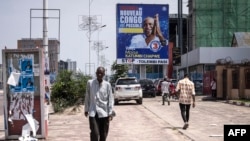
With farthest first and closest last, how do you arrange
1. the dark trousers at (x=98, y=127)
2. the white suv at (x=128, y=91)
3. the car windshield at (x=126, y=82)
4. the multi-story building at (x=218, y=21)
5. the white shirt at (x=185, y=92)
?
the multi-story building at (x=218, y=21) < the car windshield at (x=126, y=82) < the white suv at (x=128, y=91) < the white shirt at (x=185, y=92) < the dark trousers at (x=98, y=127)

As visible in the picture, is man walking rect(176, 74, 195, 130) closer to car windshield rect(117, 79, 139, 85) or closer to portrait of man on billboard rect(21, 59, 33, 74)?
portrait of man on billboard rect(21, 59, 33, 74)

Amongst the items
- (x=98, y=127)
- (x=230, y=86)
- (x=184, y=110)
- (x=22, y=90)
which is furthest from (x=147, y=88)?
(x=98, y=127)

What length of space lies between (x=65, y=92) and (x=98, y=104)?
13.2 metres

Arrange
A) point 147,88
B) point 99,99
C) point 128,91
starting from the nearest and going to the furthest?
1. point 99,99
2. point 128,91
3. point 147,88

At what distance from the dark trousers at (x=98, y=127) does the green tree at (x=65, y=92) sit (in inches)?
496

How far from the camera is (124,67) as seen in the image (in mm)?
63344

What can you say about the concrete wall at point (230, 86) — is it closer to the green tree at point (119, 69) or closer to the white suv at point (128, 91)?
the white suv at point (128, 91)

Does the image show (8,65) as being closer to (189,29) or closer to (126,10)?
(126,10)

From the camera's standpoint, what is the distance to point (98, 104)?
930 centimetres

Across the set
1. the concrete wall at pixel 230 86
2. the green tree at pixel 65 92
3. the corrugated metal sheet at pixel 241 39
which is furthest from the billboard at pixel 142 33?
the green tree at pixel 65 92

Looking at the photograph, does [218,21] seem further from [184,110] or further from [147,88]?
[184,110]

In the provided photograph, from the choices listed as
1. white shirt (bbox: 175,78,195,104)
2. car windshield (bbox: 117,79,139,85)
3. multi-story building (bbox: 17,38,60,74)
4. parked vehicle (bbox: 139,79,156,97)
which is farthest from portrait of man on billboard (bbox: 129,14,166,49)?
white shirt (bbox: 175,78,195,104)

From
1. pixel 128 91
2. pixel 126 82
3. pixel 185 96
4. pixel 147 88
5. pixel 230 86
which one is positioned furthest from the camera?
pixel 147 88

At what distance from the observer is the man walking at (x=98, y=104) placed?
927 centimetres
